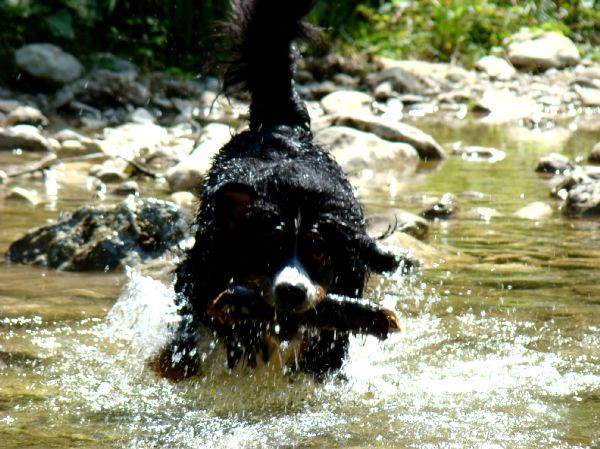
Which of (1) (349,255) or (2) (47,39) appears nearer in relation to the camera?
(1) (349,255)

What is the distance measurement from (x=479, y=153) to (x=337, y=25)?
26.5ft

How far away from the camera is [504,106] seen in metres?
16.2

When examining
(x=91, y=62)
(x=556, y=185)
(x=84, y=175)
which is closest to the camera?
(x=556, y=185)

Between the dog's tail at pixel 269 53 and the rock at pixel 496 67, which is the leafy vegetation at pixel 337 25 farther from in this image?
the dog's tail at pixel 269 53

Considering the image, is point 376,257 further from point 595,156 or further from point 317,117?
point 317,117

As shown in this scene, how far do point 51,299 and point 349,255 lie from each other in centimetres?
197

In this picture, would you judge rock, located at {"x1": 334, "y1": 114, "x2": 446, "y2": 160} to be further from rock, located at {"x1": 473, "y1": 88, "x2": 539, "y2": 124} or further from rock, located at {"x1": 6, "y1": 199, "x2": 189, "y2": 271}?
rock, located at {"x1": 6, "y1": 199, "x2": 189, "y2": 271}

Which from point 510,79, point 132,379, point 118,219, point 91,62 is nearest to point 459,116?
point 510,79

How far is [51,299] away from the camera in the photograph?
5.25 m

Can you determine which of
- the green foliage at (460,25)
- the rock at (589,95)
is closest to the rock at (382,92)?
the green foliage at (460,25)

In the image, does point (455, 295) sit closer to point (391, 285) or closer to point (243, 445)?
point (391, 285)

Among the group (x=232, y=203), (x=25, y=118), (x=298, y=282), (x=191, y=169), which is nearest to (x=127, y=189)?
(x=191, y=169)

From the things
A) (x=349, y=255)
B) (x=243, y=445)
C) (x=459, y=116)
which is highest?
(x=459, y=116)

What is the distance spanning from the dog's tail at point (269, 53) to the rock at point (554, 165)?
15.9 feet
